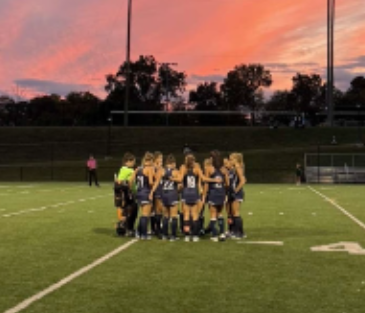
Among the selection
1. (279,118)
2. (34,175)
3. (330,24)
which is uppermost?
(330,24)

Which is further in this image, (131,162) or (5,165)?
(5,165)

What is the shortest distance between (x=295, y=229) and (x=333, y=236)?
4.11 ft

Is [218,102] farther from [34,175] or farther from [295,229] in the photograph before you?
[295,229]

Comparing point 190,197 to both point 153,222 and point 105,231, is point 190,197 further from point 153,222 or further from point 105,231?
point 105,231

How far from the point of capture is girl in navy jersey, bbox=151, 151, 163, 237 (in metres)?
10.4

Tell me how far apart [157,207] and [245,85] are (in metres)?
113

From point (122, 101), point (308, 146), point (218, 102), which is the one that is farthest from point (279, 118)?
point (308, 146)

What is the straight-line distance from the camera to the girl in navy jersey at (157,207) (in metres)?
10.4

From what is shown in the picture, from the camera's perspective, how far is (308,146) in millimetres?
59531

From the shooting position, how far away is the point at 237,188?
10539 mm

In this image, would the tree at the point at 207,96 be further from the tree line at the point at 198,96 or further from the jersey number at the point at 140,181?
the jersey number at the point at 140,181

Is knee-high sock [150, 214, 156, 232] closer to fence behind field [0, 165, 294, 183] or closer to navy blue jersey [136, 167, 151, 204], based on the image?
navy blue jersey [136, 167, 151, 204]

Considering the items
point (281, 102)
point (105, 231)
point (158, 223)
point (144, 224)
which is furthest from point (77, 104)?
point (144, 224)

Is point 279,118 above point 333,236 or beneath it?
above
